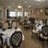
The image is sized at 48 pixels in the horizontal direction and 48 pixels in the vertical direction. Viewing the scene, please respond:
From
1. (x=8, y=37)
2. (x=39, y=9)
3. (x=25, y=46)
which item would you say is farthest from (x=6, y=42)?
(x=39, y=9)

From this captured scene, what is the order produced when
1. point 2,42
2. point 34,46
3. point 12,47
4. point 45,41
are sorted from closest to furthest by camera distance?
point 2,42, point 12,47, point 34,46, point 45,41

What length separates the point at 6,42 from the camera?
4352 millimetres

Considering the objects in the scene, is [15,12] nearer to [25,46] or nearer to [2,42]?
[25,46]

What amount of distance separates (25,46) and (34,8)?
13.7m

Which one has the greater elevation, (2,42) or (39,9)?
(39,9)

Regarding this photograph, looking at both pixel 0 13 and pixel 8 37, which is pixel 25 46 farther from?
pixel 0 13

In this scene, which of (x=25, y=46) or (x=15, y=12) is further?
(x=15, y=12)

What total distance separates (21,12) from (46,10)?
3545mm

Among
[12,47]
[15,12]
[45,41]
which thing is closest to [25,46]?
[45,41]

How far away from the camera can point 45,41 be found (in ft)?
24.2

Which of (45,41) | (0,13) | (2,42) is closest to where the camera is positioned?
(2,42)

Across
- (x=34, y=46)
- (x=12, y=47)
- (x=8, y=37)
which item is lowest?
(x=34, y=46)

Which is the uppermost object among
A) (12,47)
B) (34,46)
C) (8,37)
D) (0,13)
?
(0,13)

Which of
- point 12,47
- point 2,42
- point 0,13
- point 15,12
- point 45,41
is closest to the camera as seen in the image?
point 2,42
